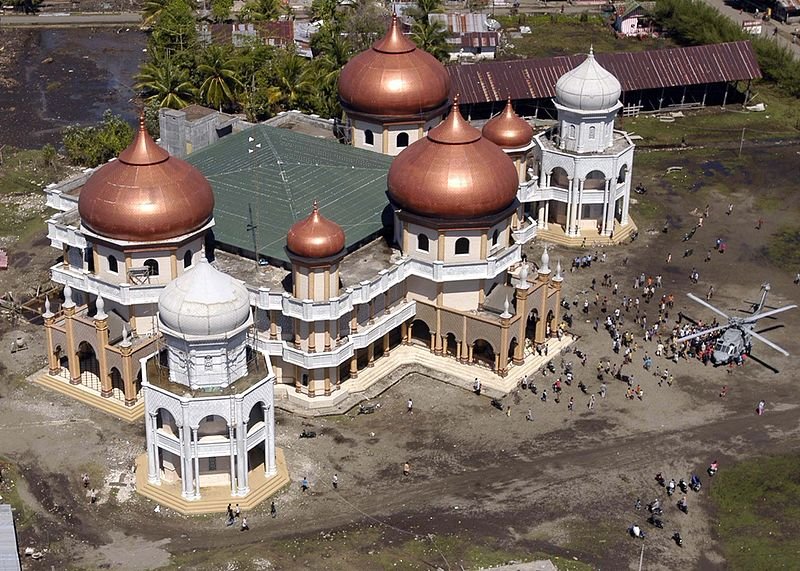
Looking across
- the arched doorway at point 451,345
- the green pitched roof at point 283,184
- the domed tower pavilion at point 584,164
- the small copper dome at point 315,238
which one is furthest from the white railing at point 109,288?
the domed tower pavilion at point 584,164

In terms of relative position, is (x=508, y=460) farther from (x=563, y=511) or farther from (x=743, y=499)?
(x=743, y=499)

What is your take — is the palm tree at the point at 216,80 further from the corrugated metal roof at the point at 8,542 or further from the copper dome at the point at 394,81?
the corrugated metal roof at the point at 8,542

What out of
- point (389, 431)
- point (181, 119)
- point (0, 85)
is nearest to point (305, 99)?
point (181, 119)

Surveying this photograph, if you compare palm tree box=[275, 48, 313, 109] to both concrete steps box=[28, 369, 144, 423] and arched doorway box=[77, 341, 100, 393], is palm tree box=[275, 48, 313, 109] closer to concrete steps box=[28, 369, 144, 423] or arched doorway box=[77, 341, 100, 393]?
arched doorway box=[77, 341, 100, 393]

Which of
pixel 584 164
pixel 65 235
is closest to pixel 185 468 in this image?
pixel 65 235

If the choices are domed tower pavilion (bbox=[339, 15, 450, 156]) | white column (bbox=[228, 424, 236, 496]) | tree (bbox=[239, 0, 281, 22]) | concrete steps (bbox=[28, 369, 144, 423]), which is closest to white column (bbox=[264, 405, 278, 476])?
white column (bbox=[228, 424, 236, 496])

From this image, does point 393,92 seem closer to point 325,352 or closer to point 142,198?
point 325,352
